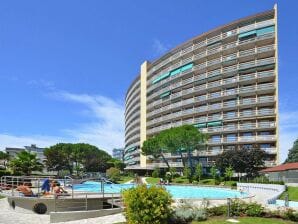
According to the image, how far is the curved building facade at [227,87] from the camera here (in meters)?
67.5

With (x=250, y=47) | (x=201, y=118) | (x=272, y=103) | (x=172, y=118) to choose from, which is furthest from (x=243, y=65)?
(x=172, y=118)

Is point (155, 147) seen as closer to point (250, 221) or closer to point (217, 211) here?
point (217, 211)

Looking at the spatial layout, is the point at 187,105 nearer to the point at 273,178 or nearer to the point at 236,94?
the point at 236,94

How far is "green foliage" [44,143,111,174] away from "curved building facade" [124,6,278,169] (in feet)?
51.2

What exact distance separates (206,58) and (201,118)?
13.5 metres

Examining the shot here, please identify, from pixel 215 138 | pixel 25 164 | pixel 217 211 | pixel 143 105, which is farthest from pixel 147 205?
pixel 143 105

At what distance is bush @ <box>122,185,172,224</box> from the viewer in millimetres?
13102

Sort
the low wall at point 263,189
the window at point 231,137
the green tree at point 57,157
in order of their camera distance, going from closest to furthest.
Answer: the low wall at point 263,189
the window at point 231,137
the green tree at point 57,157

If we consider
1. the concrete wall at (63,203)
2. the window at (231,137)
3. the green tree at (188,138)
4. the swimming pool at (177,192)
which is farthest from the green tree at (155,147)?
the concrete wall at (63,203)

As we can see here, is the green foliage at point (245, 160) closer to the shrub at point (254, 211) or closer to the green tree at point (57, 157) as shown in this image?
the shrub at point (254, 211)

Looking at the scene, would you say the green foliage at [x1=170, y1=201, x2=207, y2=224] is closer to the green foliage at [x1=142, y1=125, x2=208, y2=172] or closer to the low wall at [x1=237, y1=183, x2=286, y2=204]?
the low wall at [x1=237, y1=183, x2=286, y2=204]

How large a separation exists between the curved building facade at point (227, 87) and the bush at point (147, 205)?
2178 inches

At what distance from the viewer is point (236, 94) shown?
233ft

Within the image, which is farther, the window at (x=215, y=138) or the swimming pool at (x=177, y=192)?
the window at (x=215, y=138)
